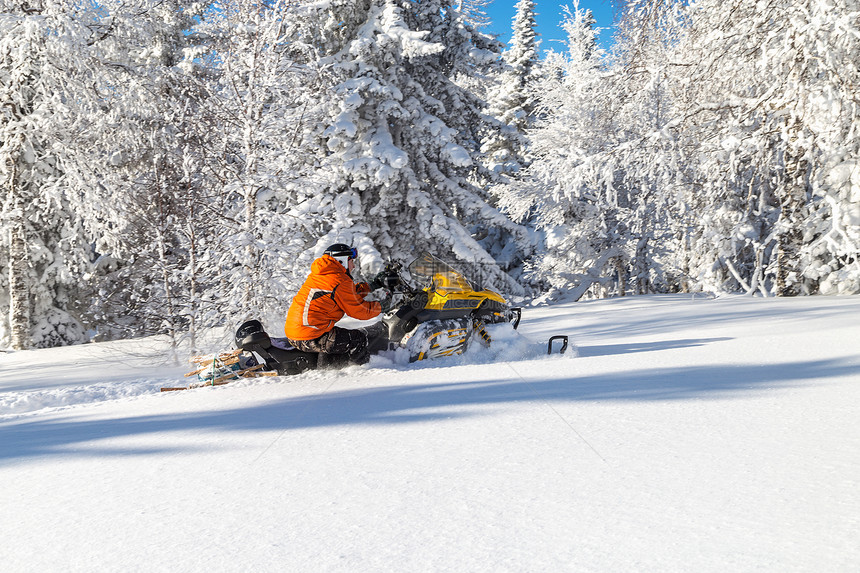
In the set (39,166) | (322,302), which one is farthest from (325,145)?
(322,302)

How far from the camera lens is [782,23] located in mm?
7582

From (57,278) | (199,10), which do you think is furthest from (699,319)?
(57,278)

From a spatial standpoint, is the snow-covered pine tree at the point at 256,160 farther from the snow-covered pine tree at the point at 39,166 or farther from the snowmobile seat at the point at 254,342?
the snow-covered pine tree at the point at 39,166

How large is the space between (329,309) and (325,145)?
8149 millimetres

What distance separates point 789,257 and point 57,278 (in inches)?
645

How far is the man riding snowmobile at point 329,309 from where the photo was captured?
5.42m

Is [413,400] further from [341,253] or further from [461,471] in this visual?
A: [341,253]

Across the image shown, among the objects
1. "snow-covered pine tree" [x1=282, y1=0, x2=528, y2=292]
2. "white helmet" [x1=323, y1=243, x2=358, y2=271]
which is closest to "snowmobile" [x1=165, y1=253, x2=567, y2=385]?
"white helmet" [x1=323, y1=243, x2=358, y2=271]

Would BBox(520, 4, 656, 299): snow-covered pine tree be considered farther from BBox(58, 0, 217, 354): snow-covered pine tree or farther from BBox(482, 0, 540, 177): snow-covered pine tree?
BBox(58, 0, 217, 354): snow-covered pine tree

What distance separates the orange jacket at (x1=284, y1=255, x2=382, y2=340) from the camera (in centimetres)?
541

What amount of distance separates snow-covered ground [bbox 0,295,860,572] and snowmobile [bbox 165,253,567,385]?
0.22 meters

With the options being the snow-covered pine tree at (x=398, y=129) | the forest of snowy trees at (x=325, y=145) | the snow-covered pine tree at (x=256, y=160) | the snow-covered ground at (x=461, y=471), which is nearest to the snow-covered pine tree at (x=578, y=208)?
the forest of snowy trees at (x=325, y=145)

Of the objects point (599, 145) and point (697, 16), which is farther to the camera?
point (599, 145)

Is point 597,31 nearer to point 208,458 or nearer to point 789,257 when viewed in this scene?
point 789,257
